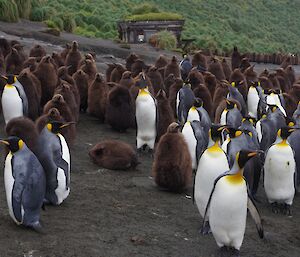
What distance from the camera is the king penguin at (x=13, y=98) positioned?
299 inches

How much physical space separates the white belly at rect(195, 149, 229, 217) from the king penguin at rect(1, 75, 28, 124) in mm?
3251

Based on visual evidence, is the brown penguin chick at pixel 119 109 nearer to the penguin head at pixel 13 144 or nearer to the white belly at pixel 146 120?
the white belly at pixel 146 120

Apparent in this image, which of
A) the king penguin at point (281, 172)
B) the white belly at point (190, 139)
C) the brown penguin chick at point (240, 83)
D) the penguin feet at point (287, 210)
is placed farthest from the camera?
the brown penguin chick at point (240, 83)

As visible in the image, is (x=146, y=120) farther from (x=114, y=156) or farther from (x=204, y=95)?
(x=204, y=95)

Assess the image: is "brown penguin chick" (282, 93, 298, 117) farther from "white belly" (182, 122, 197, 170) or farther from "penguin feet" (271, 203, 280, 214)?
"penguin feet" (271, 203, 280, 214)

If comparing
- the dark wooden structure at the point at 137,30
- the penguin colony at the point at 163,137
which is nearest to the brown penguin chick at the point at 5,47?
the penguin colony at the point at 163,137

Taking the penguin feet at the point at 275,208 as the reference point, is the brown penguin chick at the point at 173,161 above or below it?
above

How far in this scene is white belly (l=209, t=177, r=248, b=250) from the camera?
460 centimetres

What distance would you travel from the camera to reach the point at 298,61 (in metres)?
27.9

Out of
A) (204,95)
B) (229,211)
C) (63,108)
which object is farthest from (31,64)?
(229,211)

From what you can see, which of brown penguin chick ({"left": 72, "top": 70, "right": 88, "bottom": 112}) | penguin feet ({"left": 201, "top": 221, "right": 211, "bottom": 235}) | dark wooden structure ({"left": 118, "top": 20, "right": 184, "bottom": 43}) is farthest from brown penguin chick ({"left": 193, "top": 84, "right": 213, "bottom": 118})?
dark wooden structure ({"left": 118, "top": 20, "right": 184, "bottom": 43})

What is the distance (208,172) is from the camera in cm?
531

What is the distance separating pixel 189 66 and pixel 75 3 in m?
23.5

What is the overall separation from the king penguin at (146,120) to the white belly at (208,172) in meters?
2.68
